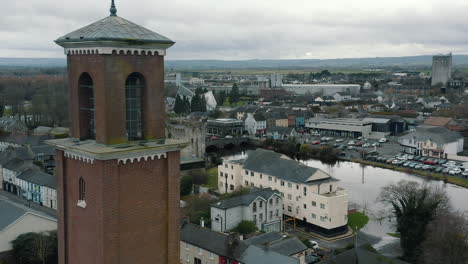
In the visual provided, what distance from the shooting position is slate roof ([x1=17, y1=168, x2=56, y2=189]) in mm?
33162

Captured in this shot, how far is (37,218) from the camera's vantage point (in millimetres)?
23672

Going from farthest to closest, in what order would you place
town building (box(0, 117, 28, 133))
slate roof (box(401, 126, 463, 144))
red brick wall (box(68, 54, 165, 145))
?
town building (box(0, 117, 28, 133)) → slate roof (box(401, 126, 463, 144)) → red brick wall (box(68, 54, 165, 145))

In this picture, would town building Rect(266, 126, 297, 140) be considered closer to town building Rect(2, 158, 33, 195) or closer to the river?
the river

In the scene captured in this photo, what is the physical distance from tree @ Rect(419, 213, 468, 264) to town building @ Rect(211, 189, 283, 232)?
9.48 metres

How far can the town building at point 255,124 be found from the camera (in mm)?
68562

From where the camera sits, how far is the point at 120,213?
9703mm

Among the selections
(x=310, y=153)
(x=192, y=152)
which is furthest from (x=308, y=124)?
(x=192, y=152)

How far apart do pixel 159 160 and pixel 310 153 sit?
45438mm

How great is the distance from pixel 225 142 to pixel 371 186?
86.7 ft

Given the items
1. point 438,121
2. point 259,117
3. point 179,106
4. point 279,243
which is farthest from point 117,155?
point 179,106

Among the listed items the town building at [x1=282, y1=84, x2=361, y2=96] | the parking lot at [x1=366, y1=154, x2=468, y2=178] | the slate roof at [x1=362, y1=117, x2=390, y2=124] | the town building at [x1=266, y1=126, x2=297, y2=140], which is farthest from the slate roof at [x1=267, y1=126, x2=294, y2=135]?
the town building at [x1=282, y1=84, x2=361, y2=96]

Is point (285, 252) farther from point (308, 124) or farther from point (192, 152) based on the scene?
point (308, 124)

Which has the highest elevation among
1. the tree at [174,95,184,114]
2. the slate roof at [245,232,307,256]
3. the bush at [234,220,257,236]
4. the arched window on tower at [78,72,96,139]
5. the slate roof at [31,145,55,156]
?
the arched window on tower at [78,72,96,139]

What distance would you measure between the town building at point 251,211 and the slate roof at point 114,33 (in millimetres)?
17346
